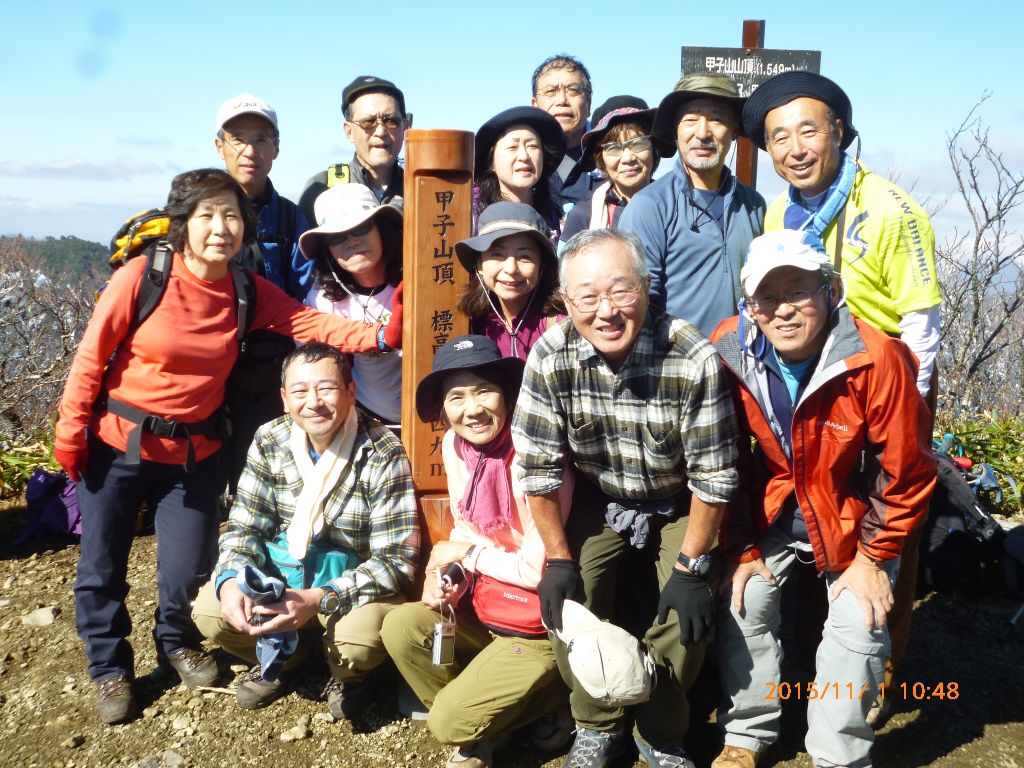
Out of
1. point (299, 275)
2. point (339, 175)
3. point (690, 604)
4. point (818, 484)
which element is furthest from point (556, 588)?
point (339, 175)

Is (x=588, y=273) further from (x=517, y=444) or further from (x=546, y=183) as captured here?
(x=546, y=183)

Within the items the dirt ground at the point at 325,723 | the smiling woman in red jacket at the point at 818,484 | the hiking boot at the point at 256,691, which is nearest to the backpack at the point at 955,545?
the dirt ground at the point at 325,723

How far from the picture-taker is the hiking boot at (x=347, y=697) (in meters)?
3.92

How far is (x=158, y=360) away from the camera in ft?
12.7

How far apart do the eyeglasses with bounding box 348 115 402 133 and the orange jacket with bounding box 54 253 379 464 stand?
1462 millimetres

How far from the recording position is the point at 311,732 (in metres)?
3.84

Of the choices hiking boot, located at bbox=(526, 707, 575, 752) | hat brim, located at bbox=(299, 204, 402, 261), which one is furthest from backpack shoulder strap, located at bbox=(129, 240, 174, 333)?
hiking boot, located at bbox=(526, 707, 575, 752)

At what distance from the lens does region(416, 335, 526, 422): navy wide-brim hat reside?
3551 millimetres

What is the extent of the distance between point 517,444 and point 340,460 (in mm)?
970

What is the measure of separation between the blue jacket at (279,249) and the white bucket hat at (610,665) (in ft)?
Answer: 8.35

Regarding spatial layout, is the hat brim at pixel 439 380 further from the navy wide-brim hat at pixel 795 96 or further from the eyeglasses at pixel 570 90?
the eyeglasses at pixel 570 90

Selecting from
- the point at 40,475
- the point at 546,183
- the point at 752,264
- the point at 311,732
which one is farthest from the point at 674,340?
the point at 40,475

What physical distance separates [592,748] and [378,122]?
12.0ft
